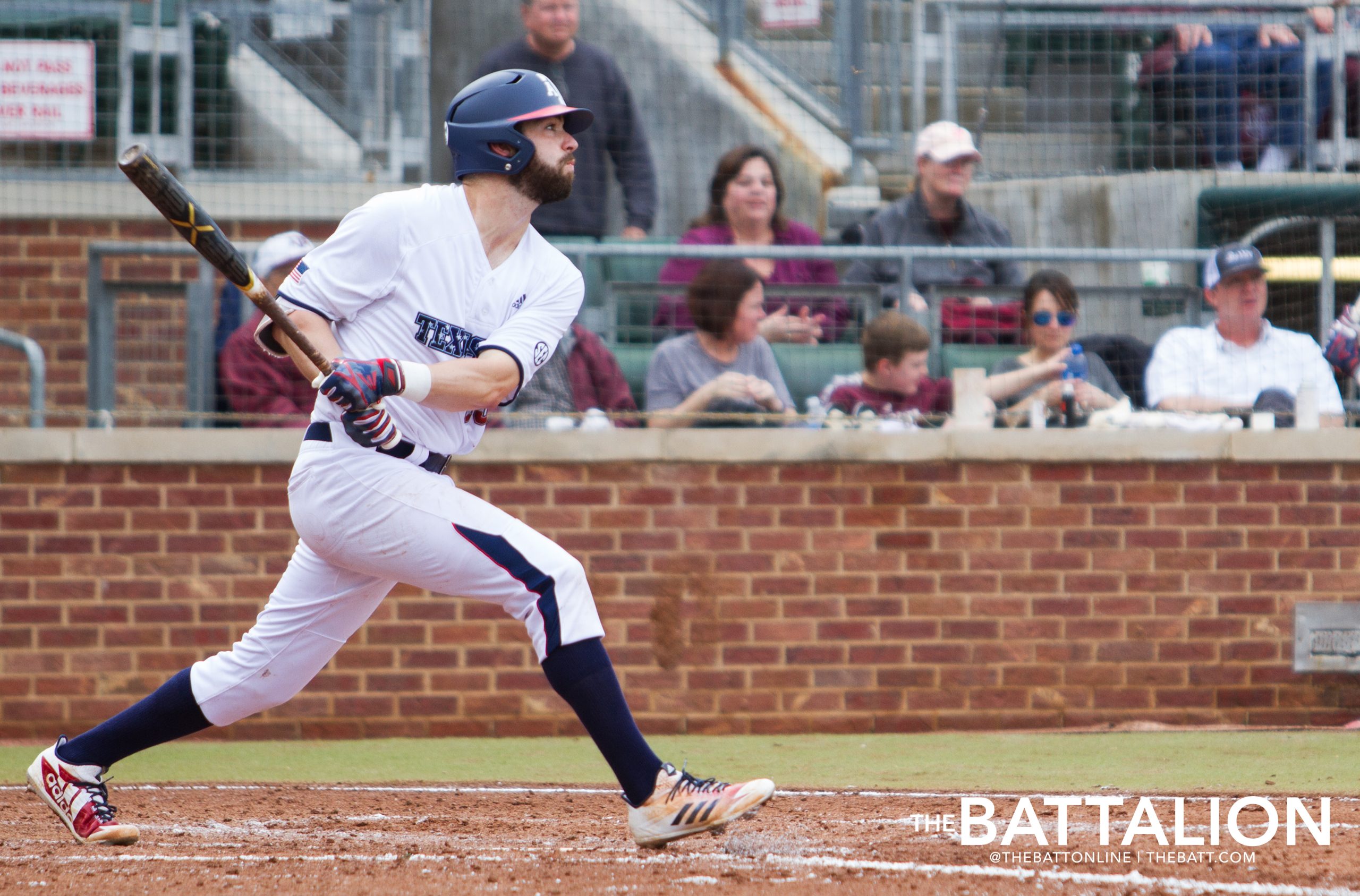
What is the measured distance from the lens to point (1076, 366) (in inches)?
255

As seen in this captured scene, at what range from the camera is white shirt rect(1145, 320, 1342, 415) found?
21.4 ft

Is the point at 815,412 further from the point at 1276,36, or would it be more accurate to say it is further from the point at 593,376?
the point at 1276,36

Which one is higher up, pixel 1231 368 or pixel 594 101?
pixel 594 101

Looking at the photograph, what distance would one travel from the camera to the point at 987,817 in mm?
4098

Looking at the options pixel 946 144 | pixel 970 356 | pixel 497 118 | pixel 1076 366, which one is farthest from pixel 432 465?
pixel 946 144

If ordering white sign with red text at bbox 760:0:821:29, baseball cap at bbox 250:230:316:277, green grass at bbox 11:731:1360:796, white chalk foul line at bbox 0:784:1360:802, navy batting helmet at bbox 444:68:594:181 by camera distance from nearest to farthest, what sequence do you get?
navy batting helmet at bbox 444:68:594:181 < white chalk foul line at bbox 0:784:1360:802 < green grass at bbox 11:731:1360:796 < baseball cap at bbox 250:230:316:277 < white sign with red text at bbox 760:0:821:29

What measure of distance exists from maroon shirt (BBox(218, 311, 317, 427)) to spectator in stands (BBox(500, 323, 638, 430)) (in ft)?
2.79

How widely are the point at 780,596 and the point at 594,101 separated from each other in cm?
256

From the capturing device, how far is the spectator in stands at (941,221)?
Answer: 22.2 ft

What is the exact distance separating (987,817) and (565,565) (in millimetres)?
1422

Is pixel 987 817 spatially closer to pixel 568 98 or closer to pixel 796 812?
pixel 796 812

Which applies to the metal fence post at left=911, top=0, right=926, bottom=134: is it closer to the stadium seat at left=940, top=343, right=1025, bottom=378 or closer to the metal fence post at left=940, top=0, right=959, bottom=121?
the metal fence post at left=940, top=0, right=959, bottom=121

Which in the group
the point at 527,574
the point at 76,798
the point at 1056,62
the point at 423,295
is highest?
the point at 1056,62

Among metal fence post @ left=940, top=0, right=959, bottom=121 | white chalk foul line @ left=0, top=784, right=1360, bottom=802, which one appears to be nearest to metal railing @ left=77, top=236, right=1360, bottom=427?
metal fence post @ left=940, top=0, right=959, bottom=121
